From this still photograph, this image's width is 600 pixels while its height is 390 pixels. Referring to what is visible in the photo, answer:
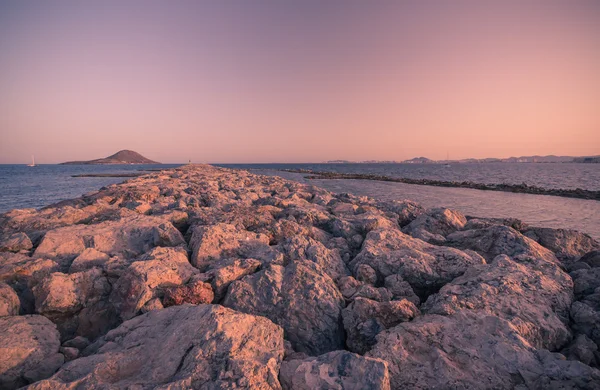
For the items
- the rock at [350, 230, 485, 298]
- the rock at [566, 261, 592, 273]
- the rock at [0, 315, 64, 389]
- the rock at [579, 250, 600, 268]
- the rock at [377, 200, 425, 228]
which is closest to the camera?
the rock at [0, 315, 64, 389]

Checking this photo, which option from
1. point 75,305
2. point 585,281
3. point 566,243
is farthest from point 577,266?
point 75,305

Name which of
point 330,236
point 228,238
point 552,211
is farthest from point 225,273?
point 552,211

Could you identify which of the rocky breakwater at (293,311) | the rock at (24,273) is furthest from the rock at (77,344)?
the rock at (24,273)

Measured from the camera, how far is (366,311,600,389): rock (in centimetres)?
251

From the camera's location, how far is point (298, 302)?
3785mm

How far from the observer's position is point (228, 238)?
5660 millimetres

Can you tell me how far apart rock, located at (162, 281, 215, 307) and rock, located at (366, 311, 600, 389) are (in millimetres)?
2279

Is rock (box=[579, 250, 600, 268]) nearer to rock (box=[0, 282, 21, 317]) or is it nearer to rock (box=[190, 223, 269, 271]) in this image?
rock (box=[190, 223, 269, 271])

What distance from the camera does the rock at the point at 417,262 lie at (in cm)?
452

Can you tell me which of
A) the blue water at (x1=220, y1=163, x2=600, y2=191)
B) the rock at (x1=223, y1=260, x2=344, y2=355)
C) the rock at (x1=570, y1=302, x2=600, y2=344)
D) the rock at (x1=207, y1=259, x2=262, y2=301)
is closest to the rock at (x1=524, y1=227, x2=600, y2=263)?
the rock at (x1=570, y1=302, x2=600, y2=344)

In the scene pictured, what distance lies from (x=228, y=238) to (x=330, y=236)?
2.49 metres

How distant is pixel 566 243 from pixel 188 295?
766 centimetres

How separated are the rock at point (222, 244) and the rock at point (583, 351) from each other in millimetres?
4304

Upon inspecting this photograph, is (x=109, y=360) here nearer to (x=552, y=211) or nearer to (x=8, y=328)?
(x=8, y=328)
